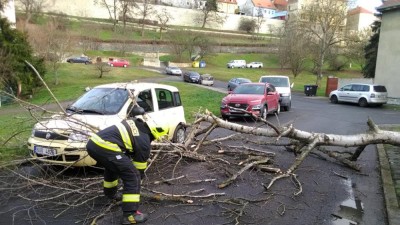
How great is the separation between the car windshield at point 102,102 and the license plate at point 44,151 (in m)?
1.00

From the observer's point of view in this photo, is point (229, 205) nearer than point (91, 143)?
No

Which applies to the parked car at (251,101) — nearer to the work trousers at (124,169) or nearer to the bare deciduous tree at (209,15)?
the work trousers at (124,169)

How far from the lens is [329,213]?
5.27m

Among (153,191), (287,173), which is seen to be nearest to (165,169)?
(153,191)

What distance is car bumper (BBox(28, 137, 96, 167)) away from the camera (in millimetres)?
5996

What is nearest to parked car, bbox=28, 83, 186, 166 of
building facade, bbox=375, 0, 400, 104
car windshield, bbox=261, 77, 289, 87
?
car windshield, bbox=261, 77, 289, 87

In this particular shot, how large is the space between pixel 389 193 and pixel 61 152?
5752 mm

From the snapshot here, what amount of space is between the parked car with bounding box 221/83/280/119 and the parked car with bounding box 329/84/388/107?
1128 centimetres

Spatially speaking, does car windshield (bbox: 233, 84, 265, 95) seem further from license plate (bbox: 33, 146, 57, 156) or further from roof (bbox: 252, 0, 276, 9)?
roof (bbox: 252, 0, 276, 9)

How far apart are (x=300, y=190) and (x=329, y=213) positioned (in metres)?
0.78

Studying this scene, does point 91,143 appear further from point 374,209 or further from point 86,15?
point 86,15

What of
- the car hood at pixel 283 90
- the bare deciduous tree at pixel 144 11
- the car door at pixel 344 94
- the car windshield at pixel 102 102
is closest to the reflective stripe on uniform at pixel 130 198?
the car windshield at pixel 102 102

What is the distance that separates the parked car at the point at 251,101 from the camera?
1452cm

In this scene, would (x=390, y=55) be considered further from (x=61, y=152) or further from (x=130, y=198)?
(x=130, y=198)
